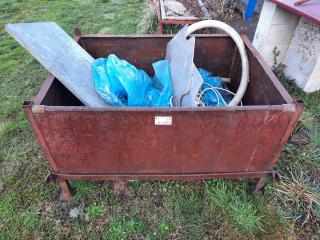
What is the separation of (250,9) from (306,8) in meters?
2.14

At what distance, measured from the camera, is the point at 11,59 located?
4.42 meters

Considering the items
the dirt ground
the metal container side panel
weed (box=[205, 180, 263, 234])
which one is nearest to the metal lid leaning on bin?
the metal container side panel

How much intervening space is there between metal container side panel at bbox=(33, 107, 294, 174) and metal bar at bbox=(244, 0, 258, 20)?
12.1ft

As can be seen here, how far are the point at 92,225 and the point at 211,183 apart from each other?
1077mm

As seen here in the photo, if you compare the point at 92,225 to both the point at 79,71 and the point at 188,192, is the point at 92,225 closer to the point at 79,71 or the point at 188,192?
the point at 188,192

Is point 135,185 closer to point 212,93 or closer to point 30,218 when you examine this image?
point 30,218

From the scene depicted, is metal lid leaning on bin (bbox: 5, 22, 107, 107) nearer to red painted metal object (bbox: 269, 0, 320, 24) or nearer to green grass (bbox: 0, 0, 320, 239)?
green grass (bbox: 0, 0, 320, 239)

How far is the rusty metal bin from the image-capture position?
1.68 metres

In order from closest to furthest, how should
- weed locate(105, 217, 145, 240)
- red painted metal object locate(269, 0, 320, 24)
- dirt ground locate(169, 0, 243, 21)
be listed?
weed locate(105, 217, 145, 240) → red painted metal object locate(269, 0, 320, 24) → dirt ground locate(169, 0, 243, 21)

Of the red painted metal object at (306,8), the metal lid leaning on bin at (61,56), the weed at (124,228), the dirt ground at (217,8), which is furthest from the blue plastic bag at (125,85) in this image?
the dirt ground at (217,8)

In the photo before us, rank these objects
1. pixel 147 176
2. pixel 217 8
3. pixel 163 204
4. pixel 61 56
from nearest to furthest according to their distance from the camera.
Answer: pixel 147 176, pixel 61 56, pixel 163 204, pixel 217 8

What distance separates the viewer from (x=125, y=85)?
90.4 inches

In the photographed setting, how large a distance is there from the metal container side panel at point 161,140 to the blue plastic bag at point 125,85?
0.48 meters

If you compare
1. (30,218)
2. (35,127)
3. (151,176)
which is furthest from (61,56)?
(30,218)
